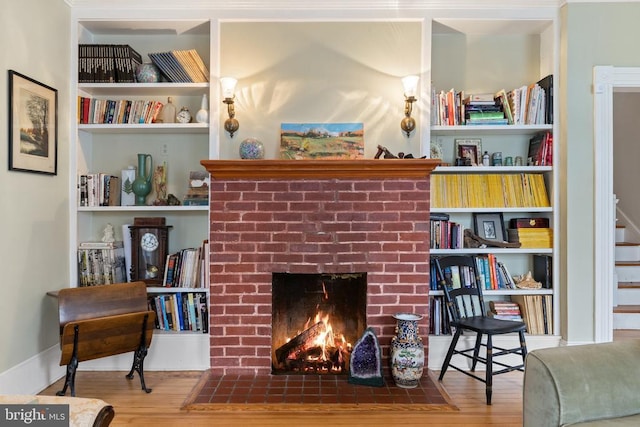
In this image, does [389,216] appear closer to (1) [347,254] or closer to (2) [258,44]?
(1) [347,254]

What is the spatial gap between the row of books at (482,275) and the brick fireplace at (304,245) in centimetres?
28

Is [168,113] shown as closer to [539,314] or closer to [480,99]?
[480,99]

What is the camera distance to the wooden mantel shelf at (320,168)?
3.04m

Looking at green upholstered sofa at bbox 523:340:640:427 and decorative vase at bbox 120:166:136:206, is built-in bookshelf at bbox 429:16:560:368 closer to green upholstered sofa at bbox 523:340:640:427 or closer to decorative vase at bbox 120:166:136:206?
green upholstered sofa at bbox 523:340:640:427

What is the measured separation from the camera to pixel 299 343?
322 cm

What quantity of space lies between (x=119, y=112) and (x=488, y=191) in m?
2.72

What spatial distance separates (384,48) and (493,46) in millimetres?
918

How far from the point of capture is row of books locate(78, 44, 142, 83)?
133 inches

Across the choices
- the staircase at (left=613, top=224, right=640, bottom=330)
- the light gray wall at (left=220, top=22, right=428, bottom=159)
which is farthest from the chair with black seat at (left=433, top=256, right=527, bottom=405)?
the staircase at (left=613, top=224, right=640, bottom=330)

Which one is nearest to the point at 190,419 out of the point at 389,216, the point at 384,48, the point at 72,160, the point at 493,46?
the point at 389,216

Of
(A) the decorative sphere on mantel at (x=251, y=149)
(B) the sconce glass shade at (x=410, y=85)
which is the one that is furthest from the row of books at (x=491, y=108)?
(A) the decorative sphere on mantel at (x=251, y=149)

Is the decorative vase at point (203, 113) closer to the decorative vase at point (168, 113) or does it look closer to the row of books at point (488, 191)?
the decorative vase at point (168, 113)

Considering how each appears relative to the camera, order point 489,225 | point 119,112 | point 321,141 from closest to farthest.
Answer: point 321,141
point 119,112
point 489,225

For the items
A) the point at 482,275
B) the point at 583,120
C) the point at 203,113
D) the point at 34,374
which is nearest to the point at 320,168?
the point at 203,113
